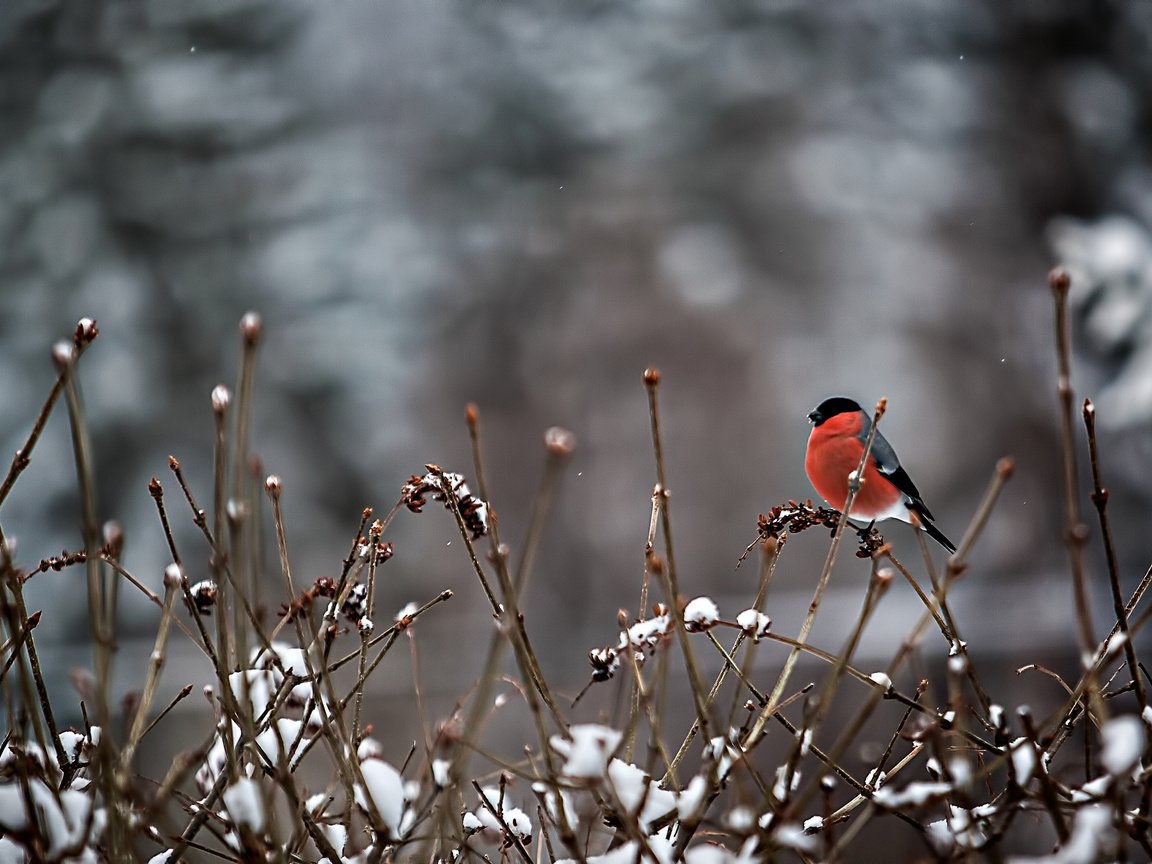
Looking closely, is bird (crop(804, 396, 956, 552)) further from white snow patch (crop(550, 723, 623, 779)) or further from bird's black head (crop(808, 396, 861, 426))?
white snow patch (crop(550, 723, 623, 779))

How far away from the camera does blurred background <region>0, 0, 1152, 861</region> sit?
2605mm

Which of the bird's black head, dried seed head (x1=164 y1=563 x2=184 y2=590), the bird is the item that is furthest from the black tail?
dried seed head (x1=164 y1=563 x2=184 y2=590)

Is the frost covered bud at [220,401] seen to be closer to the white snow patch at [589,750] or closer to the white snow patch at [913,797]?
the white snow patch at [589,750]

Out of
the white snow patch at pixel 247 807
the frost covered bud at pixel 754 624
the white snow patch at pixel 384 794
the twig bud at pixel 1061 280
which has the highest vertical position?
the twig bud at pixel 1061 280

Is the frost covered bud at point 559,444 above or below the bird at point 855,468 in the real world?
below

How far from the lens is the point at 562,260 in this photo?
3.05m

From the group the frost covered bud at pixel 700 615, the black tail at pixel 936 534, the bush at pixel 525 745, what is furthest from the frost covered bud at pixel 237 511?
the black tail at pixel 936 534

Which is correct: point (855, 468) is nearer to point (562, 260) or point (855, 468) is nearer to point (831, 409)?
point (831, 409)

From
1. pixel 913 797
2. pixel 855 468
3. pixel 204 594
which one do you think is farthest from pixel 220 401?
pixel 855 468

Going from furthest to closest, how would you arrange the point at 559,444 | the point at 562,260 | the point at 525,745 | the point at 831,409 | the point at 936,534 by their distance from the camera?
the point at 562,260 < the point at 831,409 < the point at 936,534 < the point at 525,745 < the point at 559,444

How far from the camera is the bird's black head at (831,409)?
89cm

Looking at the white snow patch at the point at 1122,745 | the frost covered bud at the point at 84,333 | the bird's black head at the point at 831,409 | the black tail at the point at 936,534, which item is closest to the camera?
the white snow patch at the point at 1122,745

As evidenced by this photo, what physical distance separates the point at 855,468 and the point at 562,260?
92.9 inches

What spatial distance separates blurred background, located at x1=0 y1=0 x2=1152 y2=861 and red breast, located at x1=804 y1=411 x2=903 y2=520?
5.64 ft
